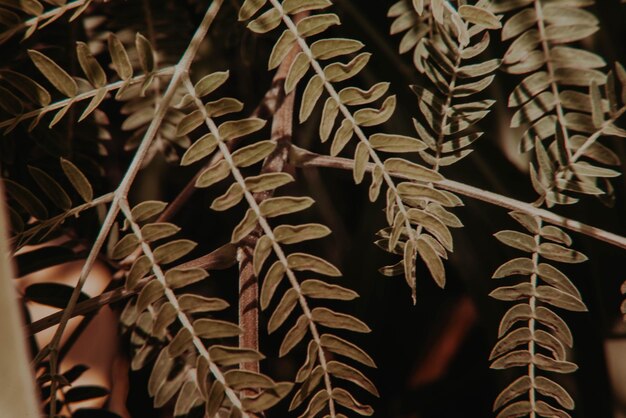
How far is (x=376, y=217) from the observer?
0.82 meters

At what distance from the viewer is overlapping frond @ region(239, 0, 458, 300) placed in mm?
390

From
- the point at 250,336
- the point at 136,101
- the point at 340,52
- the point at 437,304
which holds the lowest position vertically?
the point at 437,304

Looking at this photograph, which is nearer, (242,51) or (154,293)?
(154,293)

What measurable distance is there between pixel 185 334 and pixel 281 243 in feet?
0.26

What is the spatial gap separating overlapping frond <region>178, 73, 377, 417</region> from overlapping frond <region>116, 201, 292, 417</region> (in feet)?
0.10

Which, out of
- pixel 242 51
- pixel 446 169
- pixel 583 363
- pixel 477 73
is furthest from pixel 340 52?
pixel 583 363

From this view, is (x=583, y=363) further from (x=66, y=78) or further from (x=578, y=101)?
(x=66, y=78)

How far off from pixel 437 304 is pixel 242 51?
1.61ft

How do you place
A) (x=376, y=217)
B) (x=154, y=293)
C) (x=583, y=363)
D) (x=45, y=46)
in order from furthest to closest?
(x=376, y=217) → (x=583, y=363) → (x=45, y=46) → (x=154, y=293)

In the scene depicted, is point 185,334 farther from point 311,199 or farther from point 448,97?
point 448,97

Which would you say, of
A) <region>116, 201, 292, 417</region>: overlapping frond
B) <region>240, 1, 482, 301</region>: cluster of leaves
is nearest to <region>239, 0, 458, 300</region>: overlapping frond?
<region>240, 1, 482, 301</region>: cluster of leaves

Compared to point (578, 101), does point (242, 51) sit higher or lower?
higher

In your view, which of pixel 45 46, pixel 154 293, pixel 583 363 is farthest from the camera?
pixel 583 363

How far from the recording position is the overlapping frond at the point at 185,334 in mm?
350
